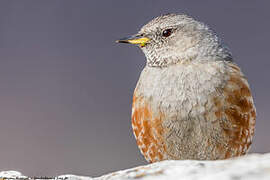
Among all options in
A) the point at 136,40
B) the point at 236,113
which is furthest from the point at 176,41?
the point at 236,113

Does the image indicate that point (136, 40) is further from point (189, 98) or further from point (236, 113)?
point (236, 113)

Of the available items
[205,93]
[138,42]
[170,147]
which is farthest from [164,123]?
[138,42]

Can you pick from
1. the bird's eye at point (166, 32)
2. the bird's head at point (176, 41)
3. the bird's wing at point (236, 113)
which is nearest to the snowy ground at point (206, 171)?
the bird's wing at point (236, 113)

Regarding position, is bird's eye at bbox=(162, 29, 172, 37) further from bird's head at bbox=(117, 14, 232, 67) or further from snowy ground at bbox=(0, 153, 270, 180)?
snowy ground at bbox=(0, 153, 270, 180)

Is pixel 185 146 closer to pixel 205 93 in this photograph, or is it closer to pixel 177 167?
pixel 205 93

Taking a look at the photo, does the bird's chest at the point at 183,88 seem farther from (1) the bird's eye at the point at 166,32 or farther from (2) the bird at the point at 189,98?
(1) the bird's eye at the point at 166,32

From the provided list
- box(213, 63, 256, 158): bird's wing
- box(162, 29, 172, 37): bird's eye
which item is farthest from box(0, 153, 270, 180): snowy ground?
box(162, 29, 172, 37): bird's eye

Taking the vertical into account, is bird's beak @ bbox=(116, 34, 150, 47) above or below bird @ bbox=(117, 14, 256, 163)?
above
